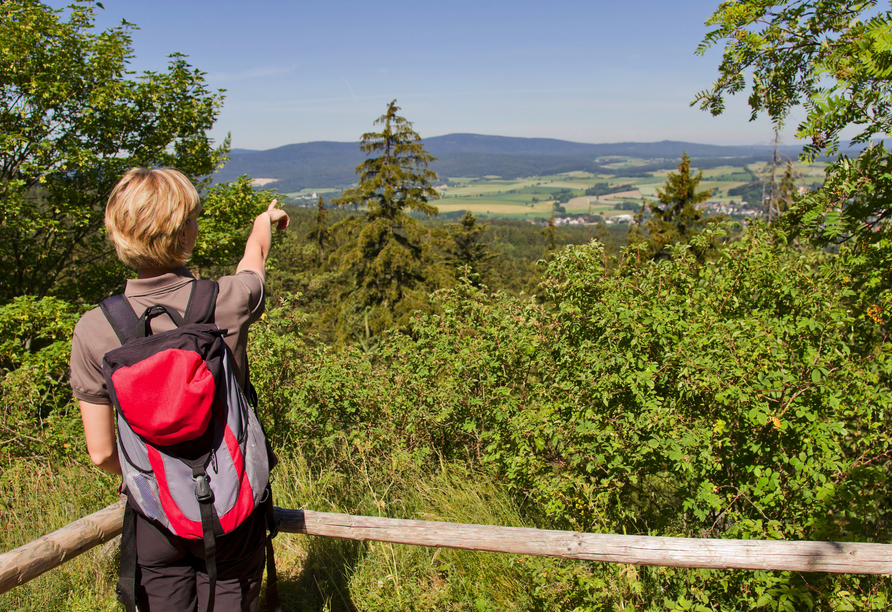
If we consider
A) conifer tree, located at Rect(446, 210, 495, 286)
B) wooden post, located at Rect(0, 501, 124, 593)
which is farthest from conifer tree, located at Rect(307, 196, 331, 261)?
wooden post, located at Rect(0, 501, 124, 593)

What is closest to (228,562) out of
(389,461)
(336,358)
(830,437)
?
(389,461)

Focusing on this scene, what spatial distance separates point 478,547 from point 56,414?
425 centimetres

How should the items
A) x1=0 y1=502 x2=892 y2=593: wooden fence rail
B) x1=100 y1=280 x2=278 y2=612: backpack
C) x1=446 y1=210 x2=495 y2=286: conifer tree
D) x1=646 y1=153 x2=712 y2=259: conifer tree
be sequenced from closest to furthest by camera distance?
x1=100 y1=280 x2=278 y2=612: backpack
x1=0 y1=502 x2=892 y2=593: wooden fence rail
x1=646 y1=153 x2=712 y2=259: conifer tree
x1=446 y1=210 x2=495 y2=286: conifer tree

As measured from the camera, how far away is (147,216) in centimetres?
143

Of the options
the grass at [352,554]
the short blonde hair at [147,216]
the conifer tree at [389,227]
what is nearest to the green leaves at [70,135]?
the conifer tree at [389,227]

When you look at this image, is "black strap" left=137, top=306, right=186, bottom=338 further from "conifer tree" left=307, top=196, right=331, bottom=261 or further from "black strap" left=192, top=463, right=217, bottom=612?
"conifer tree" left=307, top=196, right=331, bottom=261

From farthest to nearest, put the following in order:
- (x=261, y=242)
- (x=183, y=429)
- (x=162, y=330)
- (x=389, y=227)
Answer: (x=389, y=227) < (x=261, y=242) < (x=162, y=330) < (x=183, y=429)

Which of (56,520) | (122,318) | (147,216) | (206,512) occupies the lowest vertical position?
(56,520)

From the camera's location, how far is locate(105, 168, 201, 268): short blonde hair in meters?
1.44

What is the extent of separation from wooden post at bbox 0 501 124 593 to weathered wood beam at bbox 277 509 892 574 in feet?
4.21

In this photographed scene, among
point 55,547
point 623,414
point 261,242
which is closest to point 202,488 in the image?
point 261,242

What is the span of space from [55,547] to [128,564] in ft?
2.13

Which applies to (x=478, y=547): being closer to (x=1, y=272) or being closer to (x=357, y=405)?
(x=357, y=405)

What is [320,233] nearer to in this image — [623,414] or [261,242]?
[623,414]
